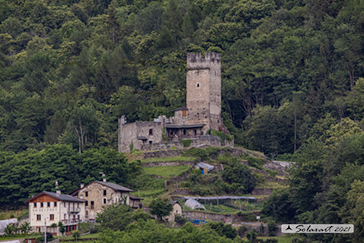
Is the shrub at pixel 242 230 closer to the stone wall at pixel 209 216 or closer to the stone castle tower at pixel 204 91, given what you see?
the stone wall at pixel 209 216

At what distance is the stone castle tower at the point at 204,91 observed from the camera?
98.0 metres

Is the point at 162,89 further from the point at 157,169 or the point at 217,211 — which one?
the point at 217,211

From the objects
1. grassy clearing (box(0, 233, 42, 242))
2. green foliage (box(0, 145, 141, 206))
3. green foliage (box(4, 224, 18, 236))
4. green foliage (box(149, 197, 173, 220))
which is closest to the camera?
grassy clearing (box(0, 233, 42, 242))

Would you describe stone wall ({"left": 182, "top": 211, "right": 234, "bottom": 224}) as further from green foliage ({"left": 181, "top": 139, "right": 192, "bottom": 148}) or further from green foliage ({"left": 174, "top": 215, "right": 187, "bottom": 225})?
green foliage ({"left": 181, "top": 139, "right": 192, "bottom": 148})

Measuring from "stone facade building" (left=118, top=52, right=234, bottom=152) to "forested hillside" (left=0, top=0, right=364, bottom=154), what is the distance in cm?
441

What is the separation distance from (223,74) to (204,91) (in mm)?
→ 10547

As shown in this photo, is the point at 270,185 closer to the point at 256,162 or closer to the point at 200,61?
the point at 256,162

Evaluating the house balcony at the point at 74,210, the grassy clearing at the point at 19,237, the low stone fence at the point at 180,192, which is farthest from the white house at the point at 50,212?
the low stone fence at the point at 180,192

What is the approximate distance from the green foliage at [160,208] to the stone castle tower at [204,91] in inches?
841

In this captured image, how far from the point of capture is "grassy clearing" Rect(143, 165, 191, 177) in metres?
87.8

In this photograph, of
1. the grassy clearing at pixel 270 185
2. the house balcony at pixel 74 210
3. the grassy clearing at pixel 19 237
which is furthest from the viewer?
the grassy clearing at pixel 270 185

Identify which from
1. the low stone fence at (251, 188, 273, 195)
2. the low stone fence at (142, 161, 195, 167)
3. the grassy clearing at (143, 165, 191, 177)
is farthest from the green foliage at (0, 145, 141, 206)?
the low stone fence at (251, 188, 273, 195)

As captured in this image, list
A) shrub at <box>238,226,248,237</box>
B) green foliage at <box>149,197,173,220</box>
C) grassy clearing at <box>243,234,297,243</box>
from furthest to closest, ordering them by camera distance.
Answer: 1. green foliage at <box>149,197,173,220</box>
2. shrub at <box>238,226,248,237</box>
3. grassy clearing at <box>243,234,297,243</box>

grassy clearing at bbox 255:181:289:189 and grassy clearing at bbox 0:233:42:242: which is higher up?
grassy clearing at bbox 255:181:289:189
